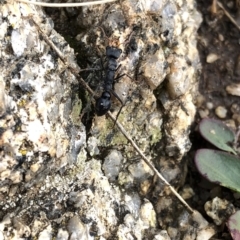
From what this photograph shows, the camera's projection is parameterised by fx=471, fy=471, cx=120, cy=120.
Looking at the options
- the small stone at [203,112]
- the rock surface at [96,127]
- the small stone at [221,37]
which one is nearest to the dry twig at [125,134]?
the rock surface at [96,127]

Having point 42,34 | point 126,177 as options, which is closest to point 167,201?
point 126,177

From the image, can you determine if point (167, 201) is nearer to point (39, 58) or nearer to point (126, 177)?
point (126, 177)

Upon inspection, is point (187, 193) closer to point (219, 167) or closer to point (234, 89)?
point (219, 167)

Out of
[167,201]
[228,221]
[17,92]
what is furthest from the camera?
[167,201]

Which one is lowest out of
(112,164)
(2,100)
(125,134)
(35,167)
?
(112,164)

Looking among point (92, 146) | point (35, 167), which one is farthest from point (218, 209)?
point (35, 167)

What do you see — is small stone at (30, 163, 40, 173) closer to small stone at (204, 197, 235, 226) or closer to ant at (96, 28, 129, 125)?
ant at (96, 28, 129, 125)

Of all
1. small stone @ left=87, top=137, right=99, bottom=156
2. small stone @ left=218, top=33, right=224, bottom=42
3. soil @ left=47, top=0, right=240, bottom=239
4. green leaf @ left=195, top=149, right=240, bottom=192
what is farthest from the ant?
small stone @ left=218, top=33, right=224, bottom=42
